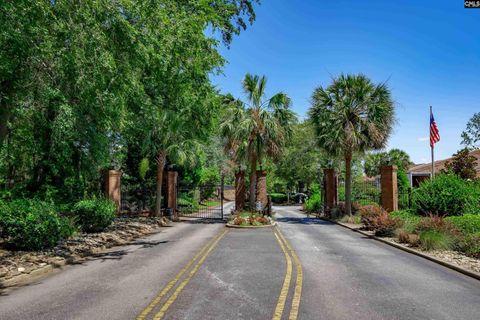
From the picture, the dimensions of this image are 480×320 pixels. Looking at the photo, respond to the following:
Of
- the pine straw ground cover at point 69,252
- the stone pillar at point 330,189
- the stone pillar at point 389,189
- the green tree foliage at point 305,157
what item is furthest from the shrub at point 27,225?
the green tree foliage at point 305,157

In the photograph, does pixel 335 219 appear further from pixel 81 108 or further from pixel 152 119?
pixel 81 108

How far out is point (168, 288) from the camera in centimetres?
755

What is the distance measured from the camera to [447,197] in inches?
677

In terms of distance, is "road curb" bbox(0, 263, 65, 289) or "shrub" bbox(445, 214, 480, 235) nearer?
"road curb" bbox(0, 263, 65, 289)

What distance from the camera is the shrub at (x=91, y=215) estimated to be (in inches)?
623

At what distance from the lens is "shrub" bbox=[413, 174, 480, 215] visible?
1702 centimetres

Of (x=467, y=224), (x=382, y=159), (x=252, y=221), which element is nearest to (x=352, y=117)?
(x=252, y=221)

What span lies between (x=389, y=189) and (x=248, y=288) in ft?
53.4

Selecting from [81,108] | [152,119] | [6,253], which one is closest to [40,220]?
[6,253]

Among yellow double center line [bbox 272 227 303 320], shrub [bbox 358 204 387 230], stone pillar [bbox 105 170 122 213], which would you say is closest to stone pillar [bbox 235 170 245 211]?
stone pillar [bbox 105 170 122 213]

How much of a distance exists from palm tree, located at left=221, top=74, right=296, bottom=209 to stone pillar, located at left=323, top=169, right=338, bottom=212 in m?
5.38

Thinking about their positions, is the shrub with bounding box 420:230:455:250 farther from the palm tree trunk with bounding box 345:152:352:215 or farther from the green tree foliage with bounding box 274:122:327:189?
the green tree foliage with bounding box 274:122:327:189

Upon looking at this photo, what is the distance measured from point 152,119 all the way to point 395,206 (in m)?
14.7

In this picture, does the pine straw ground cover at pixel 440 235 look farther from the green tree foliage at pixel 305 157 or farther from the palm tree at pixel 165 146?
the green tree foliage at pixel 305 157
